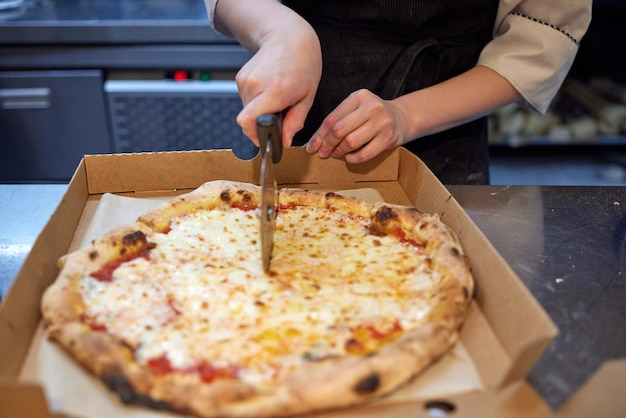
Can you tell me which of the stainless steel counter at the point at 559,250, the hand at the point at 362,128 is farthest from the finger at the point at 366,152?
the stainless steel counter at the point at 559,250

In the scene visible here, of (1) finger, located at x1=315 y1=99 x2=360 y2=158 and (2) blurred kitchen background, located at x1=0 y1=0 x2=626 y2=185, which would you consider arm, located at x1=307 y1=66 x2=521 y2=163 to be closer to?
(1) finger, located at x1=315 y1=99 x2=360 y2=158

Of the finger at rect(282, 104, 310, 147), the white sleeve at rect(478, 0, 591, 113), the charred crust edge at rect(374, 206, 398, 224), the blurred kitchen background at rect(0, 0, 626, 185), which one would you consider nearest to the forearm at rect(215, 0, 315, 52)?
the finger at rect(282, 104, 310, 147)

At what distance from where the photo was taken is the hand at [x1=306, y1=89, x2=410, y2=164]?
141cm

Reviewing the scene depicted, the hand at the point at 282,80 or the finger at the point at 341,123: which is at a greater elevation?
the hand at the point at 282,80

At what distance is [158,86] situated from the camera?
100 inches

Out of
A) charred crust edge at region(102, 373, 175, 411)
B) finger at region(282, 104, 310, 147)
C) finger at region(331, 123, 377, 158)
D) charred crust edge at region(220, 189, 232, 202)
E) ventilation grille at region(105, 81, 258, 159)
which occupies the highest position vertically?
finger at region(282, 104, 310, 147)

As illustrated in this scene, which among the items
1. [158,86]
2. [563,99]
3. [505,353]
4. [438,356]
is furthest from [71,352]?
[563,99]

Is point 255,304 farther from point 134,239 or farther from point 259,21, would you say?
point 259,21

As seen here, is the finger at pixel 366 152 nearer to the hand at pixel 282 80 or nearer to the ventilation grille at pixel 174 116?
the hand at pixel 282 80

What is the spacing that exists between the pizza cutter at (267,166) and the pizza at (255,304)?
4cm

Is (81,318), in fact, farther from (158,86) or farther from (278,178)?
(158,86)

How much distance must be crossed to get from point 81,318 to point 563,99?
3.08 meters

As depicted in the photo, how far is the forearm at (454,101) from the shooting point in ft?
4.96

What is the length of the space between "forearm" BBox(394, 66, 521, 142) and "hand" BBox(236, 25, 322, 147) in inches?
10.9
